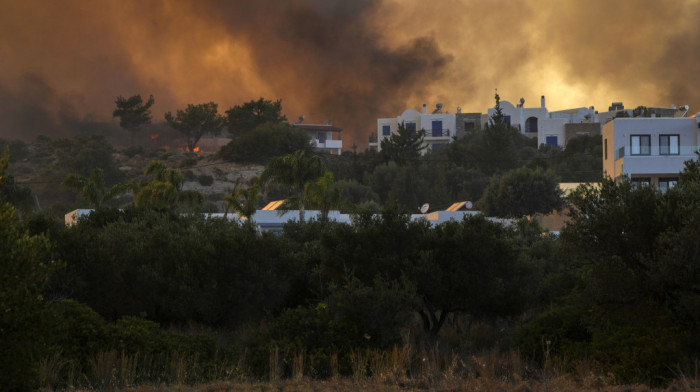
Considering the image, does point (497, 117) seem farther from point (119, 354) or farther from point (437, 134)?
point (119, 354)

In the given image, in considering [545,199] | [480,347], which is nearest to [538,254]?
[480,347]

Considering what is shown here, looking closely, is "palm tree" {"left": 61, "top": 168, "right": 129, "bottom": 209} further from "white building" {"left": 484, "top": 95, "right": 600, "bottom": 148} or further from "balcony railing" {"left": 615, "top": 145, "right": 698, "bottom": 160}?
"white building" {"left": 484, "top": 95, "right": 600, "bottom": 148}

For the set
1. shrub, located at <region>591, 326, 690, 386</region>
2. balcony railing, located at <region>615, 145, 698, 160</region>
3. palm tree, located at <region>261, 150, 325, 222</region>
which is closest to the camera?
shrub, located at <region>591, 326, 690, 386</region>

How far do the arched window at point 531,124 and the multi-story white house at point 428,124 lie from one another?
9211 millimetres

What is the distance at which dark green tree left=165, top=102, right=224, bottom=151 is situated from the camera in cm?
10894

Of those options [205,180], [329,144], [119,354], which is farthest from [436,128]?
[119,354]

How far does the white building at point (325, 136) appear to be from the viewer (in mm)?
112350

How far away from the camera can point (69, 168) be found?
294 feet

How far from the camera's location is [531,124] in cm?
10375

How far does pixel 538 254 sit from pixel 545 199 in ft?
110

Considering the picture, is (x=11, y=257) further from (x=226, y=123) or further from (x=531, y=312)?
(x=226, y=123)

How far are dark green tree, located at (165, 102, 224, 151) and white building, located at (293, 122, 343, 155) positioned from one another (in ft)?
36.1

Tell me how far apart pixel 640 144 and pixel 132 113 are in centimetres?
8287

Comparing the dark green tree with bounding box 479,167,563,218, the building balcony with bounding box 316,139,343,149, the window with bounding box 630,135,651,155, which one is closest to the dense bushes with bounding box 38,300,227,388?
the window with bounding box 630,135,651,155
